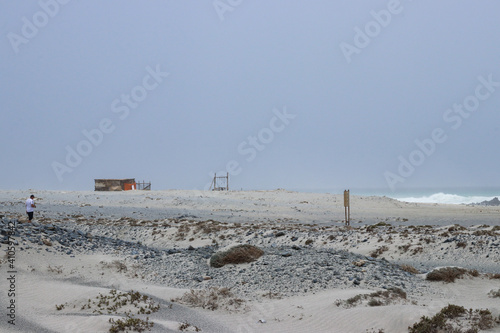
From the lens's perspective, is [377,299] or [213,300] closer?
[377,299]

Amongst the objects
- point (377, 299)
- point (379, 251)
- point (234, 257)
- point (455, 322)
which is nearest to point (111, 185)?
→ point (379, 251)

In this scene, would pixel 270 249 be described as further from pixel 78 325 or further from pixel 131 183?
pixel 131 183

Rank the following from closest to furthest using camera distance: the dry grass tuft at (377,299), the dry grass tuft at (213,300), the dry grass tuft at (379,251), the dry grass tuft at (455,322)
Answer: the dry grass tuft at (455,322)
the dry grass tuft at (377,299)
the dry grass tuft at (213,300)
the dry grass tuft at (379,251)

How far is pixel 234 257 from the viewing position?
15445 mm

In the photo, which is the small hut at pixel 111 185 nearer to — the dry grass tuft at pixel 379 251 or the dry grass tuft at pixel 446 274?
the dry grass tuft at pixel 379 251

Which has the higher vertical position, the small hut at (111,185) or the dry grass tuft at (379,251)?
the small hut at (111,185)

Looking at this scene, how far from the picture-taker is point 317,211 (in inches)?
1655

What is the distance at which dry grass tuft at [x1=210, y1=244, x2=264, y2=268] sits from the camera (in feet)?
50.6

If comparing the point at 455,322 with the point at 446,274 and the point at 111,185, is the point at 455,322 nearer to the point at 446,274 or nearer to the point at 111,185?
the point at 446,274

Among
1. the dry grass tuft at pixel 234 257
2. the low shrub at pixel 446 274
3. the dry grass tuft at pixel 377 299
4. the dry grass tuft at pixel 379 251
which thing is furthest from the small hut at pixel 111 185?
the dry grass tuft at pixel 377 299

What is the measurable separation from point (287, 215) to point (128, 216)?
13.1m

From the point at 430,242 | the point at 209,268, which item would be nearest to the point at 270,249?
the point at 209,268

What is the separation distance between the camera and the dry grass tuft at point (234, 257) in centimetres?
1543

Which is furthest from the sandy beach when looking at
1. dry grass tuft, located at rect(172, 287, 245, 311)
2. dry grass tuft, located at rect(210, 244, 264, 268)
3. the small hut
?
the small hut
